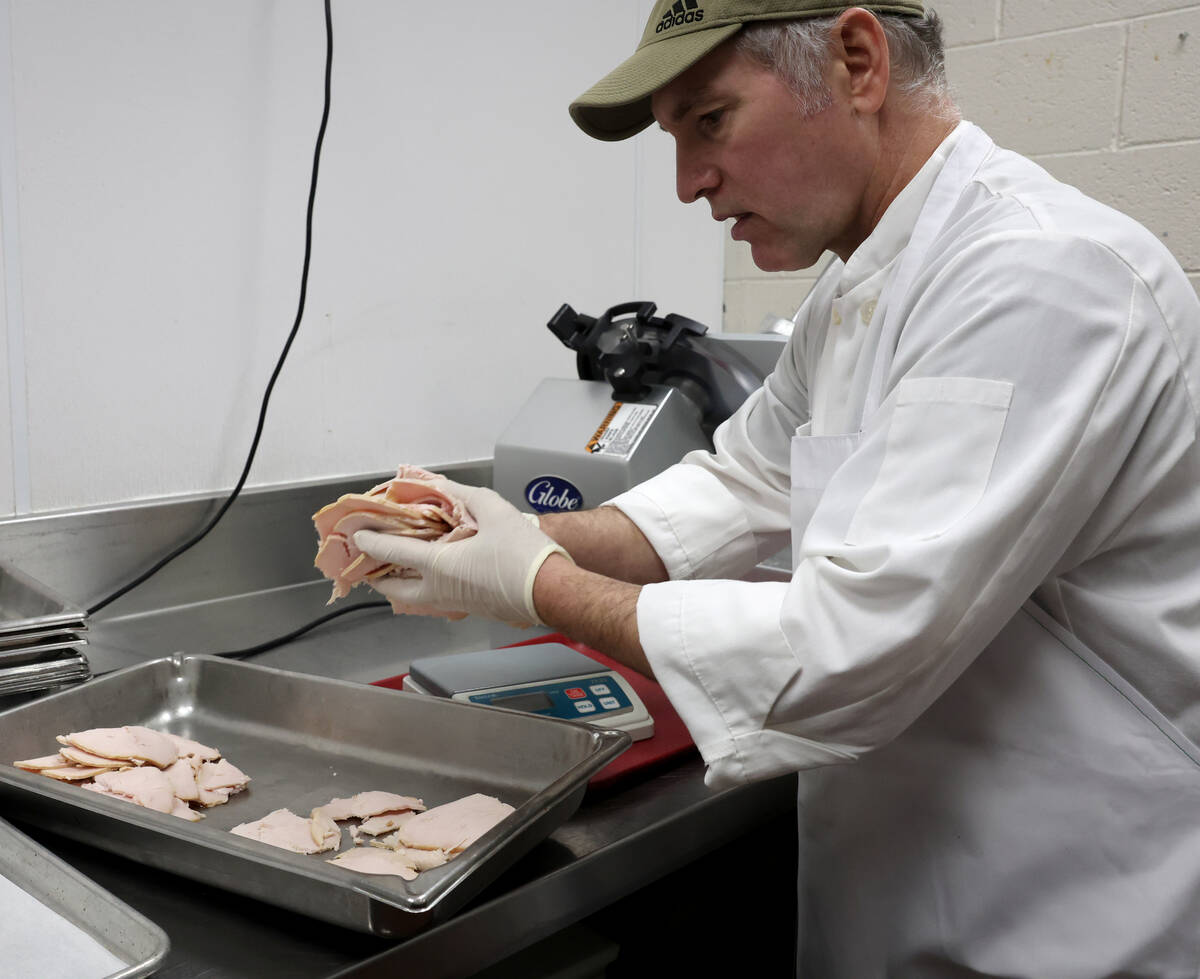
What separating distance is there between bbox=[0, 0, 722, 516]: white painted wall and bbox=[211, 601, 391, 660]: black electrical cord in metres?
0.24

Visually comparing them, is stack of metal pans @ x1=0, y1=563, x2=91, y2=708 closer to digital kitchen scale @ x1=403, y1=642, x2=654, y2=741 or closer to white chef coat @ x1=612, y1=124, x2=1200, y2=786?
digital kitchen scale @ x1=403, y1=642, x2=654, y2=741

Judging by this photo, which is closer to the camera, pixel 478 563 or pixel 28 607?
pixel 478 563

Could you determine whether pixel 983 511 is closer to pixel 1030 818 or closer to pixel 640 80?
pixel 1030 818

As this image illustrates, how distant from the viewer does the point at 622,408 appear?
1.62m

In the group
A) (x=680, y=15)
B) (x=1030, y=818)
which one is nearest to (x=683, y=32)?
(x=680, y=15)

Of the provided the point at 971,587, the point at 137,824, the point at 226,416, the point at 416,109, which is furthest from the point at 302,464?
the point at 971,587

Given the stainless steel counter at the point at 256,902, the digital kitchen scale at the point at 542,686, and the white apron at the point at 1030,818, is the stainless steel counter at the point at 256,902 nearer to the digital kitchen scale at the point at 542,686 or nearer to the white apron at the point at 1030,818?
the digital kitchen scale at the point at 542,686

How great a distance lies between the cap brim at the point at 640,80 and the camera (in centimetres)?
100

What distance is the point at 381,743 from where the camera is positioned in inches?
43.4

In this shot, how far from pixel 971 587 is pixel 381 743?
2.02 ft

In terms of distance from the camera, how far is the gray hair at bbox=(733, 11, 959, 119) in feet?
3.27

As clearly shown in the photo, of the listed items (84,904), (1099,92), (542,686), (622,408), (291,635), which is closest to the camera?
(84,904)

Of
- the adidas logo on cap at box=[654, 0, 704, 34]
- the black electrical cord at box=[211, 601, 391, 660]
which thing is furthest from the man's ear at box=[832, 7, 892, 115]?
the black electrical cord at box=[211, 601, 391, 660]

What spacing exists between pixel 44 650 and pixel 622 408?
0.84m
